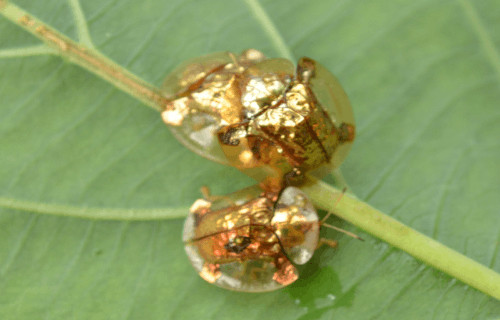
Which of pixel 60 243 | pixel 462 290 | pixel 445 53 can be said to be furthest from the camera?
pixel 445 53

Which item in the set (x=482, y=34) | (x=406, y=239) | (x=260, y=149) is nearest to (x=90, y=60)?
(x=260, y=149)

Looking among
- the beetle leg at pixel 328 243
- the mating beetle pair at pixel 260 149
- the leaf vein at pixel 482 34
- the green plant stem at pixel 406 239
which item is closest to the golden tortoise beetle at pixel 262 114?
the mating beetle pair at pixel 260 149

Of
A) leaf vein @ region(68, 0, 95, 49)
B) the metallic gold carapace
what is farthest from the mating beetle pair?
leaf vein @ region(68, 0, 95, 49)

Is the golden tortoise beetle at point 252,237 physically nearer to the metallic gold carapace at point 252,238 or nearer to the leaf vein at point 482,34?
the metallic gold carapace at point 252,238

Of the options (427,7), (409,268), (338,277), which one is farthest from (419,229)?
(427,7)

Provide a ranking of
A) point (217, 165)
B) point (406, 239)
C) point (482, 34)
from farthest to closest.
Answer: point (482, 34), point (217, 165), point (406, 239)

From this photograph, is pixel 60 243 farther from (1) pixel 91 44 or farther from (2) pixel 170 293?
(1) pixel 91 44

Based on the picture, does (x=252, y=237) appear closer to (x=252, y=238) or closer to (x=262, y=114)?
(x=252, y=238)
